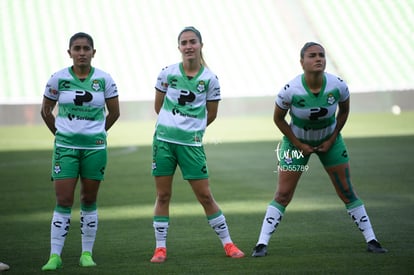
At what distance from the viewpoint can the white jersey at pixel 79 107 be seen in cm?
920

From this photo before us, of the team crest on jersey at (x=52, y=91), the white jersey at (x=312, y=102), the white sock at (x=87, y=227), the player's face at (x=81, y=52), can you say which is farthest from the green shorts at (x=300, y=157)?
the team crest on jersey at (x=52, y=91)

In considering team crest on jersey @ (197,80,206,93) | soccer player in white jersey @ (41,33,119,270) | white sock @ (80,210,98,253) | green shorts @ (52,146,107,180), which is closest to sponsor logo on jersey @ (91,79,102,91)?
soccer player in white jersey @ (41,33,119,270)

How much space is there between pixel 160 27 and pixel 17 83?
791 centimetres

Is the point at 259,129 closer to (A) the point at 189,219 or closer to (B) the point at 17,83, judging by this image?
(B) the point at 17,83

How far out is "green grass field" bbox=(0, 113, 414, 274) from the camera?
9.17m

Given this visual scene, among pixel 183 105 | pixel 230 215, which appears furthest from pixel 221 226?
pixel 230 215

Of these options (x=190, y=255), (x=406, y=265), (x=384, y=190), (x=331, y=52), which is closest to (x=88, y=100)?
(x=190, y=255)

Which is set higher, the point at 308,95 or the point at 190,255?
the point at 308,95

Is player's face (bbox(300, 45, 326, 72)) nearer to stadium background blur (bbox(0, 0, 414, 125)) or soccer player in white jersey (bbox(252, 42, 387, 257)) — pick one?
soccer player in white jersey (bbox(252, 42, 387, 257))

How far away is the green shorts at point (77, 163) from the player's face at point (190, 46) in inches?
48.5

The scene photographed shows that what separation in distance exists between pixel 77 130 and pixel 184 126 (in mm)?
1033

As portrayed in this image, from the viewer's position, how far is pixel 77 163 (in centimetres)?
925

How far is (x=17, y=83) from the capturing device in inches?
1553

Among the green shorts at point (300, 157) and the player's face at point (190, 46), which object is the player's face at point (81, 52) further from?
the green shorts at point (300, 157)
